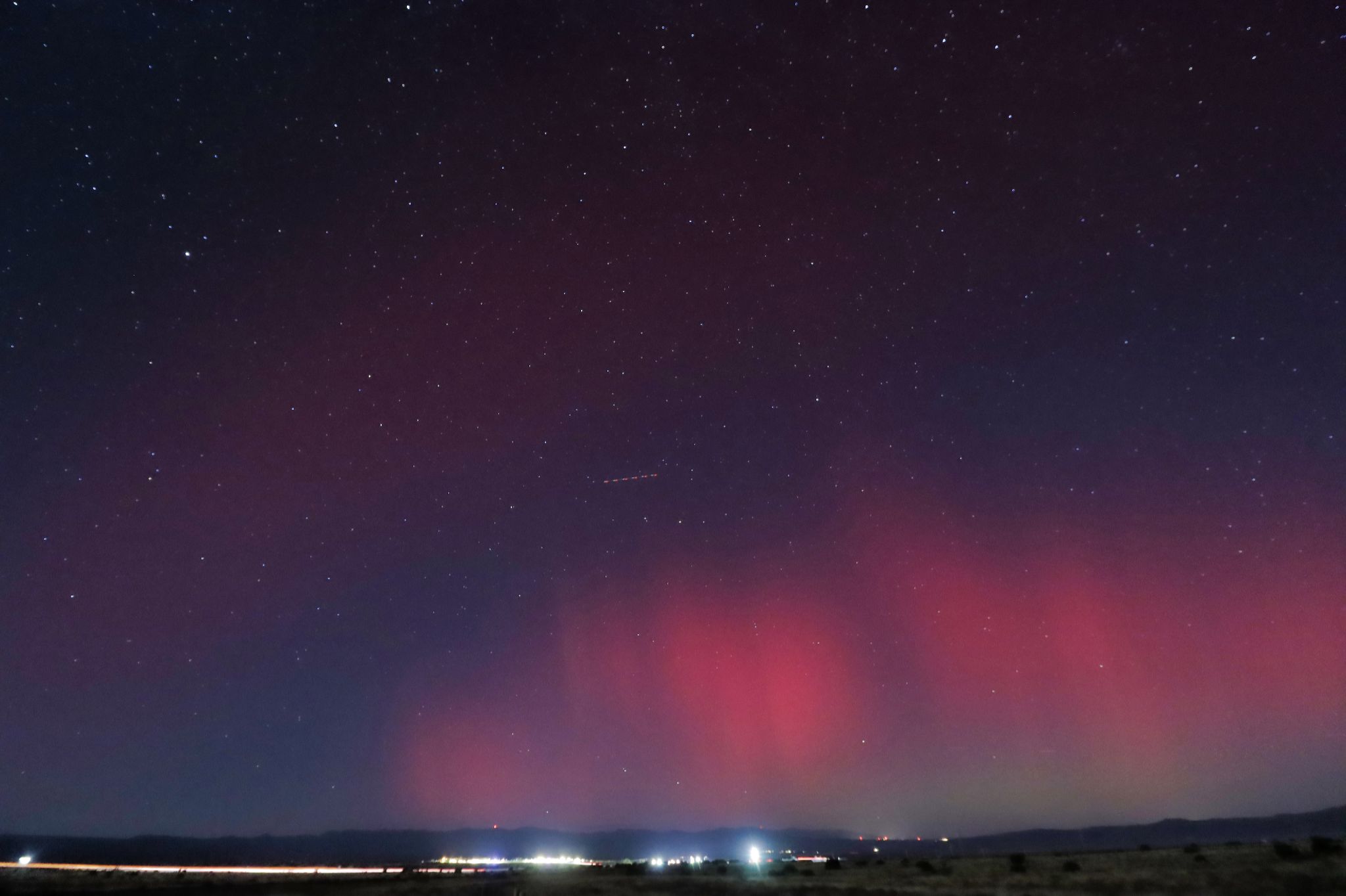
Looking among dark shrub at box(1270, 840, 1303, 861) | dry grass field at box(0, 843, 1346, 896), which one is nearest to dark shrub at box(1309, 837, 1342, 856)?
dry grass field at box(0, 843, 1346, 896)

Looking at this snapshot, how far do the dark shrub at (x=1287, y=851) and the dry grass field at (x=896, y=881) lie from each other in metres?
0.26

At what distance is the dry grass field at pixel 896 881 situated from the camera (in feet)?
93.2

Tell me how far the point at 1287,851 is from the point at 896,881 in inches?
675

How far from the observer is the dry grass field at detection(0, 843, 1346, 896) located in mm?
28422

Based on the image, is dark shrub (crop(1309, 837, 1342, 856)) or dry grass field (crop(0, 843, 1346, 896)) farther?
dark shrub (crop(1309, 837, 1342, 856))

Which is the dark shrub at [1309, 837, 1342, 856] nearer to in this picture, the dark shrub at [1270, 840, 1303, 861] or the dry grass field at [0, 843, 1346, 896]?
the dry grass field at [0, 843, 1346, 896]

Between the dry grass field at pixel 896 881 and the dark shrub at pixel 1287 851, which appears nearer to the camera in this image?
the dry grass field at pixel 896 881

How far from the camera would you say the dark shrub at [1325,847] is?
32.0 m

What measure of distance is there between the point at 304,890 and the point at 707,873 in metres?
17.6

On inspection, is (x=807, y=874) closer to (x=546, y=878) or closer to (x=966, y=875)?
(x=966, y=875)

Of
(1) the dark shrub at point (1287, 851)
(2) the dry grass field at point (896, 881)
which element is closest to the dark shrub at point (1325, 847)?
(2) the dry grass field at point (896, 881)

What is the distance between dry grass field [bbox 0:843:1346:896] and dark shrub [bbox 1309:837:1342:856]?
43 centimetres

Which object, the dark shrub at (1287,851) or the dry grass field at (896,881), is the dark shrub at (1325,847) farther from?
the dark shrub at (1287,851)

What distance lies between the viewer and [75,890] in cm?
3042
